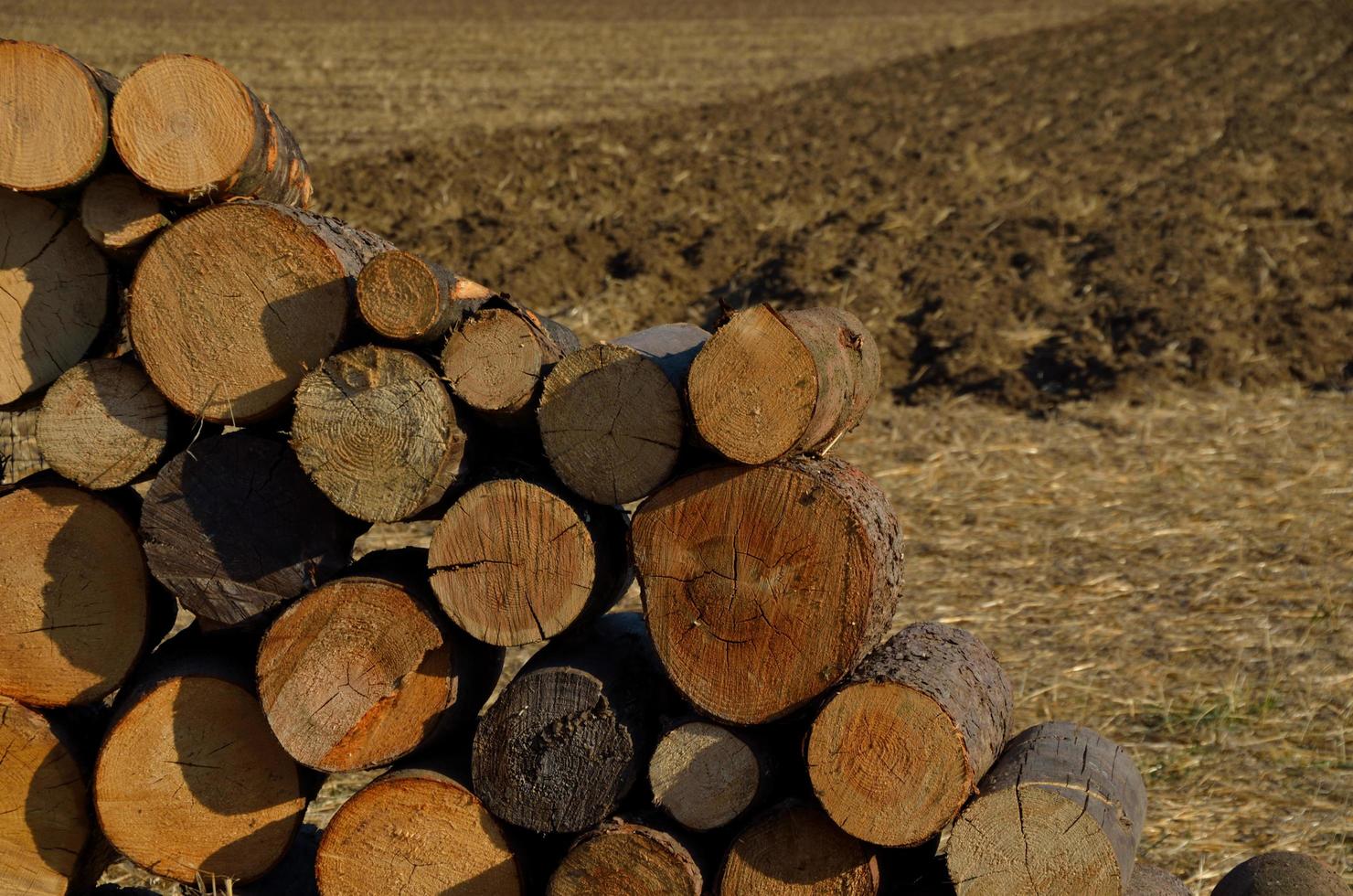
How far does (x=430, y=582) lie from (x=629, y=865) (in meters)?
0.89

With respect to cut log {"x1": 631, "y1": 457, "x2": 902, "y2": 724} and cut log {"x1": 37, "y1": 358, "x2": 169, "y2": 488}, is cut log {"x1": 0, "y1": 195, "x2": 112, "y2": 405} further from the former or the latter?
cut log {"x1": 631, "y1": 457, "x2": 902, "y2": 724}

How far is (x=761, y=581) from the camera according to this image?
10.6 ft

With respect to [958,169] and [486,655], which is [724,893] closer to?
[486,655]

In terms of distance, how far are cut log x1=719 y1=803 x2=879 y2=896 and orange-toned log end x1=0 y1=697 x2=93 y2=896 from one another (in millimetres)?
1994

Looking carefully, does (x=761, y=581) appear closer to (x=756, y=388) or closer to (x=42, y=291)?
(x=756, y=388)

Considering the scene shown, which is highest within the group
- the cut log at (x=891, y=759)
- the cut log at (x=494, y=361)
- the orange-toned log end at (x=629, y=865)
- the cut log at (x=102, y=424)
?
the cut log at (x=494, y=361)

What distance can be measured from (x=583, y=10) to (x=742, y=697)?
3493 cm

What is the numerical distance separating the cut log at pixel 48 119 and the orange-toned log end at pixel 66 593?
901 mm

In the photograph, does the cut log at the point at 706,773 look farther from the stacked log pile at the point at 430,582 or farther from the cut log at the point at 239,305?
the cut log at the point at 239,305

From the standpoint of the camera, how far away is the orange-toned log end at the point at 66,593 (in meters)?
3.66

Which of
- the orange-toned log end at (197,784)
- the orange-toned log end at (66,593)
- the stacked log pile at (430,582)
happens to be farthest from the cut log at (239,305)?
the orange-toned log end at (197,784)

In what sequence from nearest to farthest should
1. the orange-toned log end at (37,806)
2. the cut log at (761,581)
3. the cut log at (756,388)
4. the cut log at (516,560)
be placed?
the cut log at (756,388), the cut log at (761,581), the cut log at (516,560), the orange-toned log end at (37,806)

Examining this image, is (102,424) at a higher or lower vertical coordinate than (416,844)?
higher

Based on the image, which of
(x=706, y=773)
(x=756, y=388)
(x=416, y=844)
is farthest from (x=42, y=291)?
(x=706, y=773)
